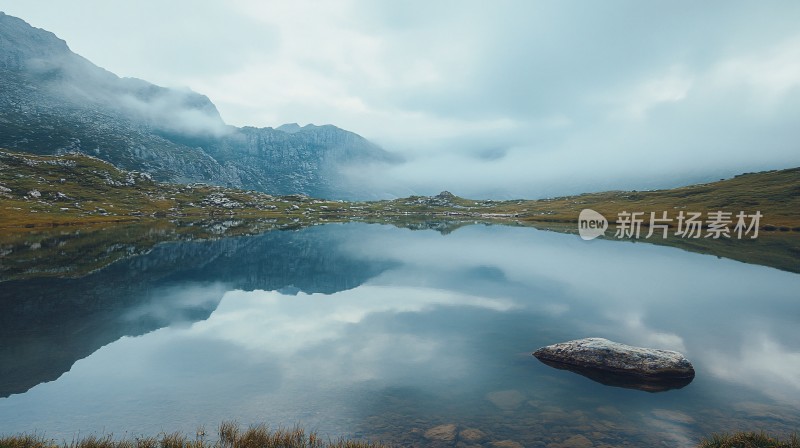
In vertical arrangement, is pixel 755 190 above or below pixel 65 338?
above

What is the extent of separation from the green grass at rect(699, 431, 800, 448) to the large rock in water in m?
5.93

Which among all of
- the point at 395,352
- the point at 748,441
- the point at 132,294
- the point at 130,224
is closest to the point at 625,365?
the point at 748,441

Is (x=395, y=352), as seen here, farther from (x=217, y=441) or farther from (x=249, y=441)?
(x=217, y=441)

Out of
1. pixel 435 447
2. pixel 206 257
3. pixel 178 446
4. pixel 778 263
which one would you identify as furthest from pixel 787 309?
pixel 206 257

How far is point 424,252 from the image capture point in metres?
90.0

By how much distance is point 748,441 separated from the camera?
15719 mm

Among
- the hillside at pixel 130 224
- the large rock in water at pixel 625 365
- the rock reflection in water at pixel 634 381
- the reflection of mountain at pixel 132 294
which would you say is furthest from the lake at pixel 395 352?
the hillside at pixel 130 224

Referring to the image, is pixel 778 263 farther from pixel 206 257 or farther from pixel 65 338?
pixel 206 257

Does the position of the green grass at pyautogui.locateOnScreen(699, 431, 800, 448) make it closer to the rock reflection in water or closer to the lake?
the lake

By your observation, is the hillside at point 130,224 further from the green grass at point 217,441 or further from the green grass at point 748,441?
the green grass at point 748,441

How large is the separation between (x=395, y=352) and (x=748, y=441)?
2010cm

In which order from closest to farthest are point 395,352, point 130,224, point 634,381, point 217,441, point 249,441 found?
point 249,441 < point 217,441 < point 634,381 < point 395,352 < point 130,224

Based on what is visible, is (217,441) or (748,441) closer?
(748,441)

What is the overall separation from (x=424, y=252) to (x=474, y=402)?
69170 millimetres
